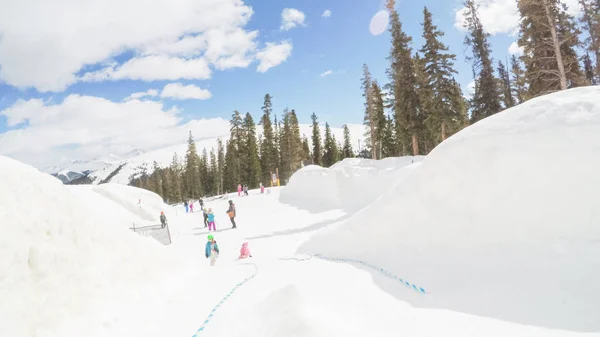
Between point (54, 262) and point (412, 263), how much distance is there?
7.29 metres

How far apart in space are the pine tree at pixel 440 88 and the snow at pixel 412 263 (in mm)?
20258

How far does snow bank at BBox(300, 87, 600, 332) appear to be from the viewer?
16.7 feet

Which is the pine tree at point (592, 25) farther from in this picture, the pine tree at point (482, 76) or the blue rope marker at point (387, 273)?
the blue rope marker at point (387, 273)

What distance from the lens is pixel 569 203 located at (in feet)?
19.1

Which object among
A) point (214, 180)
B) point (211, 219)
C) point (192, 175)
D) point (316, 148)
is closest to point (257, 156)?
point (316, 148)

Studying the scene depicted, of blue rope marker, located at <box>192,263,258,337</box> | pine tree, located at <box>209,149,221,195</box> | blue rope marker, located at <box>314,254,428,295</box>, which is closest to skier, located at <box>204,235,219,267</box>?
blue rope marker, located at <box>192,263,258,337</box>

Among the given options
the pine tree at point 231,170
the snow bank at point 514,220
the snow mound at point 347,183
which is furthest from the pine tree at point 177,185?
the snow bank at point 514,220

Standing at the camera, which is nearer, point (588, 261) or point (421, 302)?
point (588, 261)

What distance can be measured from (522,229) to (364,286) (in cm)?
322

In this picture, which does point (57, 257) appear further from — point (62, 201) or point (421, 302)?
point (421, 302)

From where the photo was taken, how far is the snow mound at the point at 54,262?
5141mm

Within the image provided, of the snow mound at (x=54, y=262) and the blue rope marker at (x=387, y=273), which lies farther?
the blue rope marker at (x=387, y=273)

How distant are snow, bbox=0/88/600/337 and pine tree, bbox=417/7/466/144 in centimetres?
2026

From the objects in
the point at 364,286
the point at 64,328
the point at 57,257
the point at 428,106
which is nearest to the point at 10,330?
the point at 64,328
